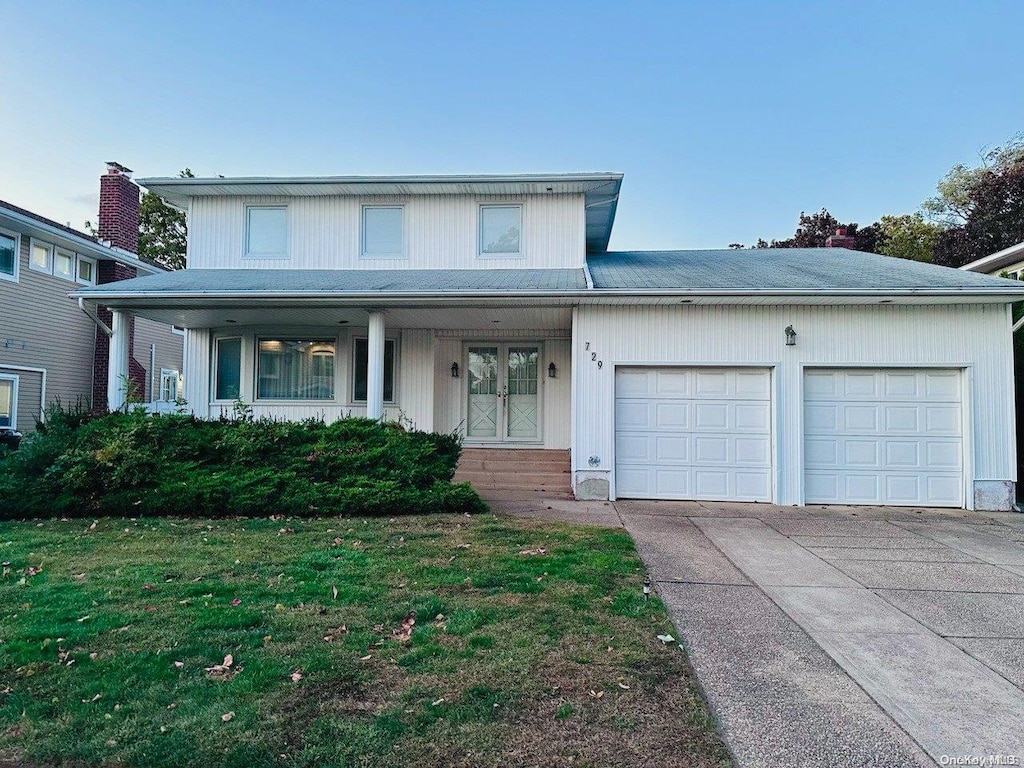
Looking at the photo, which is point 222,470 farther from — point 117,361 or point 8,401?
point 8,401

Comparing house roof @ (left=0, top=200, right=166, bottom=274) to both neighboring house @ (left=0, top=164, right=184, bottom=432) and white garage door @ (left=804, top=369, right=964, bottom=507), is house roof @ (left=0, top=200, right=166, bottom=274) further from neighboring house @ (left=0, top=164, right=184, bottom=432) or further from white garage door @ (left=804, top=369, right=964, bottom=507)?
white garage door @ (left=804, top=369, right=964, bottom=507)

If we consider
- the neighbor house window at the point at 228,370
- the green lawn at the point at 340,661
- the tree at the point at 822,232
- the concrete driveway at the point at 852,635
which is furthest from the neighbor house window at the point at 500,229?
the tree at the point at 822,232

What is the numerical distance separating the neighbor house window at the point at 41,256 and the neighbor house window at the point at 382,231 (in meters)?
8.59

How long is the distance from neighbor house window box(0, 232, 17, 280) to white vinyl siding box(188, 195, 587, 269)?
4996 mm

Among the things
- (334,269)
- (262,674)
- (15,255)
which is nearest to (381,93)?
(334,269)

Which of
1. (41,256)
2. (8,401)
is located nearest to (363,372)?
(8,401)

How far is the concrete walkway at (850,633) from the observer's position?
8.20 feet

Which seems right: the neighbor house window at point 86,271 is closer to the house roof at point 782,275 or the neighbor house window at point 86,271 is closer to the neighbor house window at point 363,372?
the neighbor house window at point 363,372

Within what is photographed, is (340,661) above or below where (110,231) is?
below

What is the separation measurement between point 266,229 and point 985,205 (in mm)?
29462

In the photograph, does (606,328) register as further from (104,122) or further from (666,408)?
(104,122)

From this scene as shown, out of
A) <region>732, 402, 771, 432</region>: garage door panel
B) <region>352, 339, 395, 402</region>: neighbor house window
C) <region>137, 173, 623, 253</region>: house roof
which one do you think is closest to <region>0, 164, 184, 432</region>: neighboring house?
<region>137, 173, 623, 253</region>: house roof

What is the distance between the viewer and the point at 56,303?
554 inches

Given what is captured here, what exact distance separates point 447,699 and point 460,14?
1372 cm
